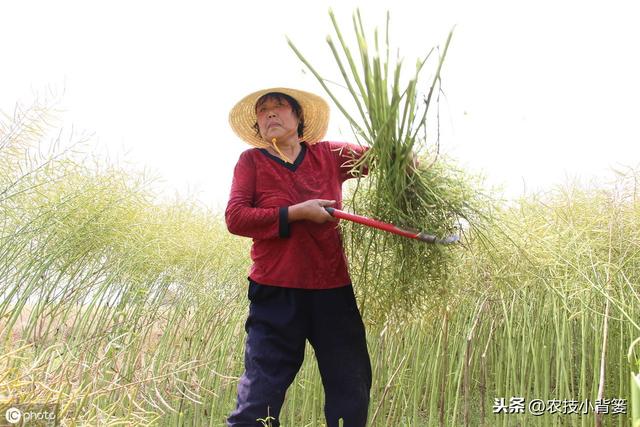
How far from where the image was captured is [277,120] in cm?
165

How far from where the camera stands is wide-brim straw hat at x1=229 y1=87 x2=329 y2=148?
1711mm

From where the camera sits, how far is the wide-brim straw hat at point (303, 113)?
1.71m

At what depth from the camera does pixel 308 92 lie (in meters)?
1.70

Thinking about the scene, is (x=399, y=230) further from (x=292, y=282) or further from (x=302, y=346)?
(x=302, y=346)

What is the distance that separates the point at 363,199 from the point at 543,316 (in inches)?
34.2

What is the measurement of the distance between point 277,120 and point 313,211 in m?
0.34

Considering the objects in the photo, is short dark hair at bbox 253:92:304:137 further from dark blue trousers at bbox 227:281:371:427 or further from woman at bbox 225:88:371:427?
dark blue trousers at bbox 227:281:371:427

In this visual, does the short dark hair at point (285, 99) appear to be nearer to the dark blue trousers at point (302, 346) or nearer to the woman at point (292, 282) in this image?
the woman at point (292, 282)

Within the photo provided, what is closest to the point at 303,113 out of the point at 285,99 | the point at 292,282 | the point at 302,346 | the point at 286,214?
the point at 285,99

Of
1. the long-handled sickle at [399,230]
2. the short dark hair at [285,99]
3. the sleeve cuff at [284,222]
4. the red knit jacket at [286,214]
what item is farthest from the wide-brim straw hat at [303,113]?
the long-handled sickle at [399,230]

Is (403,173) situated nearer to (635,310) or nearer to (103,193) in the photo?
(635,310)

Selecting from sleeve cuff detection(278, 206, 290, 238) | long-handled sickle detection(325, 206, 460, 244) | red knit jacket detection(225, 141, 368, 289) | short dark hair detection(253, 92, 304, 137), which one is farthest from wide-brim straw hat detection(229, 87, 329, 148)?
long-handled sickle detection(325, 206, 460, 244)

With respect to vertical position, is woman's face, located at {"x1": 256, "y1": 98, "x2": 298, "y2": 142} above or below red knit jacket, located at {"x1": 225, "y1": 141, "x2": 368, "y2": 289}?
above

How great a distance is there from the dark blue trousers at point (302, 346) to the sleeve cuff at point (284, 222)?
0.17 m
